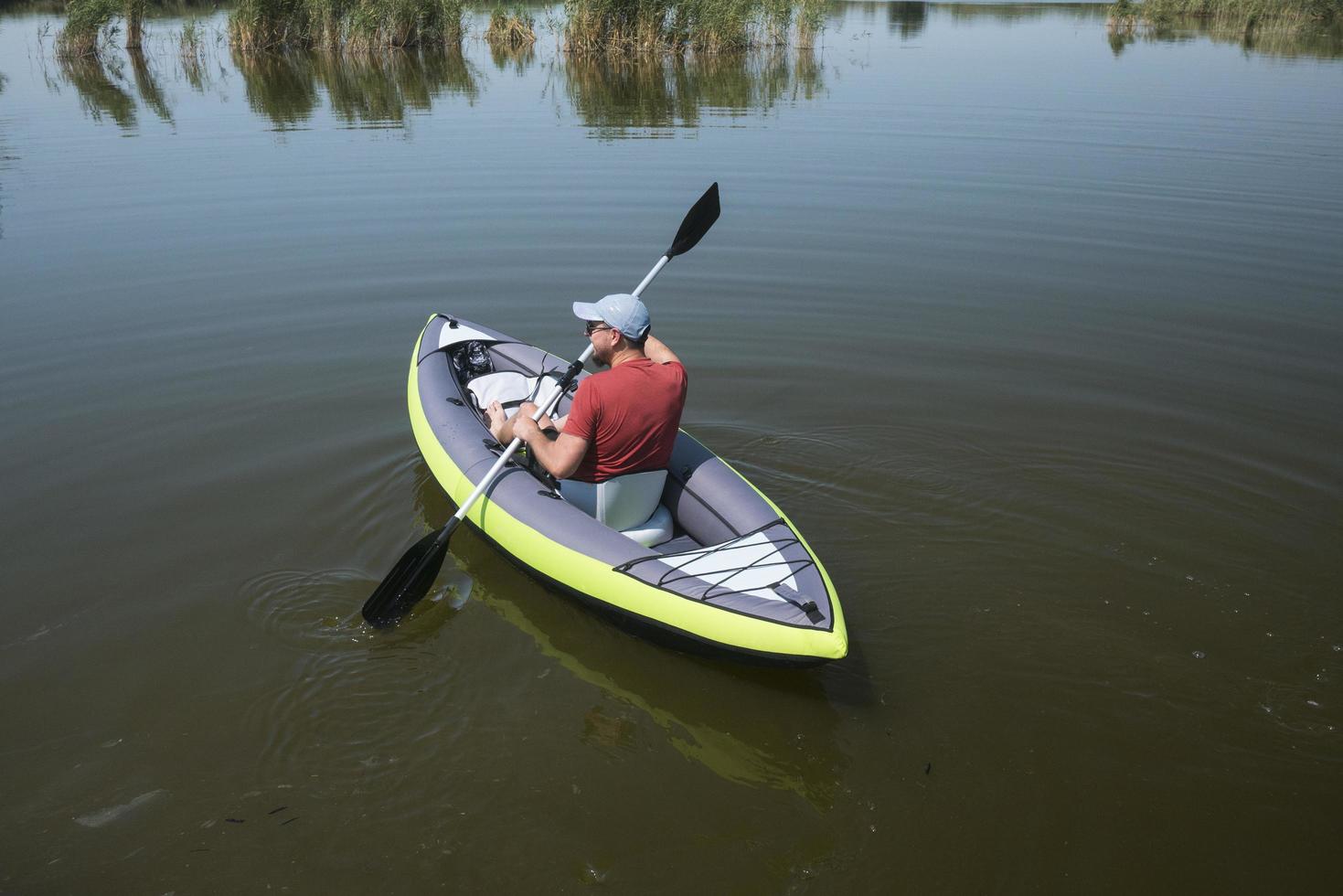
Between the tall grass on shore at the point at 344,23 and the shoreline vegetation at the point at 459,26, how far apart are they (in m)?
0.02

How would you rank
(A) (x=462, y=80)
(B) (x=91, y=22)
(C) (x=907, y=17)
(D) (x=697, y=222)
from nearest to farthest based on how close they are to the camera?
(D) (x=697, y=222) → (A) (x=462, y=80) → (B) (x=91, y=22) → (C) (x=907, y=17)

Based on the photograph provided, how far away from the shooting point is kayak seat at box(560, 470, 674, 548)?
4703 millimetres

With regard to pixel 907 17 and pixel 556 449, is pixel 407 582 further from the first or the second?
pixel 907 17

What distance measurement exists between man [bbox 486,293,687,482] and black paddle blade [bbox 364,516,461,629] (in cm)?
69

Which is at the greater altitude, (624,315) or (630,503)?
(624,315)

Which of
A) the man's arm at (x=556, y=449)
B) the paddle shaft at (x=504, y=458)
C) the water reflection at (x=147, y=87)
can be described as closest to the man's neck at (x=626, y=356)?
the paddle shaft at (x=504, y=458)

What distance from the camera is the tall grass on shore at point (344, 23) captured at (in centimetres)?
2281

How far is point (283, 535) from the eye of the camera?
5.24m

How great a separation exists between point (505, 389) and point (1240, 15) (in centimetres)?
2984

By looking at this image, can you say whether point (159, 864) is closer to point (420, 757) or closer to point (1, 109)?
point (420, 757)

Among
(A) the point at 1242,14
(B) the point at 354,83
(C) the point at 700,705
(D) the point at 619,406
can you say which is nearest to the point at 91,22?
(B) the point at 354,83

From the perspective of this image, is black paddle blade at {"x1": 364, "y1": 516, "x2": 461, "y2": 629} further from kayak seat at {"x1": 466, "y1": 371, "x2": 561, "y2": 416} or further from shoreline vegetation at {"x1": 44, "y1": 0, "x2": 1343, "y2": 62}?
shoreline vegetation at {"x1": 44, "y1": 0, "x2": 1343, "y2": 62}

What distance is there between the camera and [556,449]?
459 centimetres

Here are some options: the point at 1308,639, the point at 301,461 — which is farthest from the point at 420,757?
the point at 1308,639
